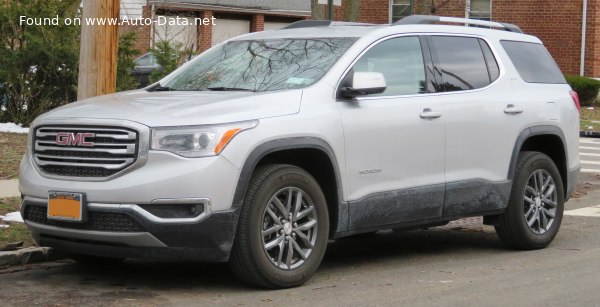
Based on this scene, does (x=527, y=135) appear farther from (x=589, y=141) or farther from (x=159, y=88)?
(x=589, y=141)

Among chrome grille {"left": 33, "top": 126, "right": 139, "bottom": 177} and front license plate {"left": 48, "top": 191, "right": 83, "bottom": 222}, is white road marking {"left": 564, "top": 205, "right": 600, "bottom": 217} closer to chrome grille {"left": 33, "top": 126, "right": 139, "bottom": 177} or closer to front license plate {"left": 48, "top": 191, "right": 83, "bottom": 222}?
chrome grille {"left": 33, "top": 126, "right": 139, "bottom": 177}

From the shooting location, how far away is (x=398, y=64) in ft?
26.5

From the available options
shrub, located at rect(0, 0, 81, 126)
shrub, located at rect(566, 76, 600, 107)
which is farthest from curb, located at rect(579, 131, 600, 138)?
shrub, located at rect(0, 0, 81, 126)

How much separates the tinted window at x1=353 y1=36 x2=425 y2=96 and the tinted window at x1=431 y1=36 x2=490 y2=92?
0.74 ft

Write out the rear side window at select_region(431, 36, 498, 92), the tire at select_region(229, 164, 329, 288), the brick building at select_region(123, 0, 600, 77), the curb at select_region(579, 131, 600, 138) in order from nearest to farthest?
the tire at select_region(229, 164, 329, 288) < the rear side window at select_region(431, 36, 498, 92) < the curb at select_region(579, 131, 600, 138) < the brick building at select_region(123, 0, 600, 77)

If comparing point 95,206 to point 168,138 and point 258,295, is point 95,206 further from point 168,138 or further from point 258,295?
point 258,295

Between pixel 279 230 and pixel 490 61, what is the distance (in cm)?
282

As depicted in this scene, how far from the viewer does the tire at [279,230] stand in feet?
22.4

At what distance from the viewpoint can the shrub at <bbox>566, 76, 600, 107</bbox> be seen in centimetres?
2719

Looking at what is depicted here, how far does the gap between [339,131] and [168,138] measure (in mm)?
1315

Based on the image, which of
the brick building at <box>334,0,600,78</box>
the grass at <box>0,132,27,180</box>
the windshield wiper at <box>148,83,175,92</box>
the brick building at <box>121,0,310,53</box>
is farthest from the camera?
the brick building at <box>121,0,310,53</box>

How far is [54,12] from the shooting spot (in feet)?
54.3

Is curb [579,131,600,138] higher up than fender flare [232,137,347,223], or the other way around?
fender flare [232,137,347,223]

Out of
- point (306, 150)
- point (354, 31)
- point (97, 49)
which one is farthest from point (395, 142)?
point (97, 49)
